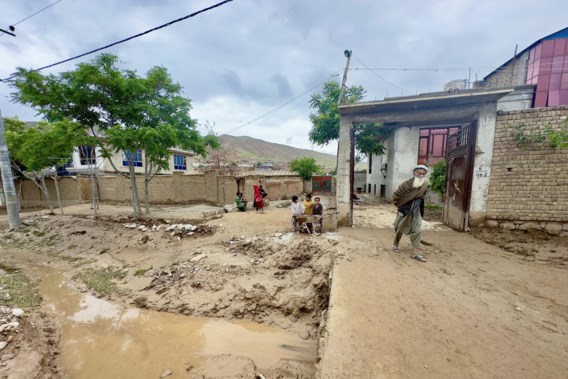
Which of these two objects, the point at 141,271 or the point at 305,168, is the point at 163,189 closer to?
the point at 141,271

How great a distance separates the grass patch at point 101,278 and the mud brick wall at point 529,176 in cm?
992

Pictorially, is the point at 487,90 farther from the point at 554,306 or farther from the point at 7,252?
the point at 7,252

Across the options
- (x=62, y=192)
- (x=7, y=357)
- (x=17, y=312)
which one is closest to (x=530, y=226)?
(x=7, y=357)

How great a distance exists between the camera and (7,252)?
747 centimetres

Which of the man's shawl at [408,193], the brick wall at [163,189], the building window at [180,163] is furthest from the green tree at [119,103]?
the building window at [180,163]

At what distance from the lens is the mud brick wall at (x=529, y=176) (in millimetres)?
5844

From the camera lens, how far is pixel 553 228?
601cm

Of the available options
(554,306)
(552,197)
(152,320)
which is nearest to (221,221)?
(152,320)

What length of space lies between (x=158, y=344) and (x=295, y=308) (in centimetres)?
219

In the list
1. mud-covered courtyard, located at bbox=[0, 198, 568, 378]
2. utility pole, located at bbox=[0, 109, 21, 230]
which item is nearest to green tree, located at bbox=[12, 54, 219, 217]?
utility pole, located at bbox=[0, 109, 21, 230]

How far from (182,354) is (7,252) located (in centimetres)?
877

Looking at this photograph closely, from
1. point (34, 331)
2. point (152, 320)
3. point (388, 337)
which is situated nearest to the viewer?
point (388, 337)

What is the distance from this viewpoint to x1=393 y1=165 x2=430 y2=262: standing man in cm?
437

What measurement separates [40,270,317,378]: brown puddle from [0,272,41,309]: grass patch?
0.42 metres
